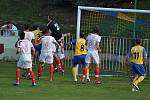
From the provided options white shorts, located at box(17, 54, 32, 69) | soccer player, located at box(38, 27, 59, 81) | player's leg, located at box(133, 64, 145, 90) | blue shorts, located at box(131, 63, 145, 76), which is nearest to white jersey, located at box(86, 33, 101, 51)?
soccer player, located at box(38, 27, 59, 81)

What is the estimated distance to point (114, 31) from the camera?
Result: 28.8 meters

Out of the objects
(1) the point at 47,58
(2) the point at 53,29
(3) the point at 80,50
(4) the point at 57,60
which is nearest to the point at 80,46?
(3) the point at 80,50

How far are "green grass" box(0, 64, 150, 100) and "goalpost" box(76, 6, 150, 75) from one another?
308 cm

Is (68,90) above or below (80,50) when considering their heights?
below

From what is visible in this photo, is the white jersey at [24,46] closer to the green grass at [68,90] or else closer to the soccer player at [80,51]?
the green grass at [68,90]

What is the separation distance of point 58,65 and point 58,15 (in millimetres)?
16788

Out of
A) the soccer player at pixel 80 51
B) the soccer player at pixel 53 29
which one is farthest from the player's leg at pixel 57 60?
the soccer player at pixel 80 51

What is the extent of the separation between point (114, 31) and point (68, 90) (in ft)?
30.8

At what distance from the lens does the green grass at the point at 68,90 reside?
18.2 metres

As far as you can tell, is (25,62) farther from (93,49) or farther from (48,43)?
(93,49)

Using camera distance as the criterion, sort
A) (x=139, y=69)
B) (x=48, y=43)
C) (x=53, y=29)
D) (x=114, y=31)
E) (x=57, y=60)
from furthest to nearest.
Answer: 1. (x=114, y=31)
2. (x=53, y=29)
3. (x=57, y=60)
4. (x=48, y=43)
5. (x=139, y=69)

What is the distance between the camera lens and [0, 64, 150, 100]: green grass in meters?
→ 18.2

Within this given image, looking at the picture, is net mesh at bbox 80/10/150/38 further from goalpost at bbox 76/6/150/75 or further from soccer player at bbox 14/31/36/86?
soccer player at bbox 14/31/36/86

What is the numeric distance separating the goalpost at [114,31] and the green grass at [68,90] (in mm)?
3083
